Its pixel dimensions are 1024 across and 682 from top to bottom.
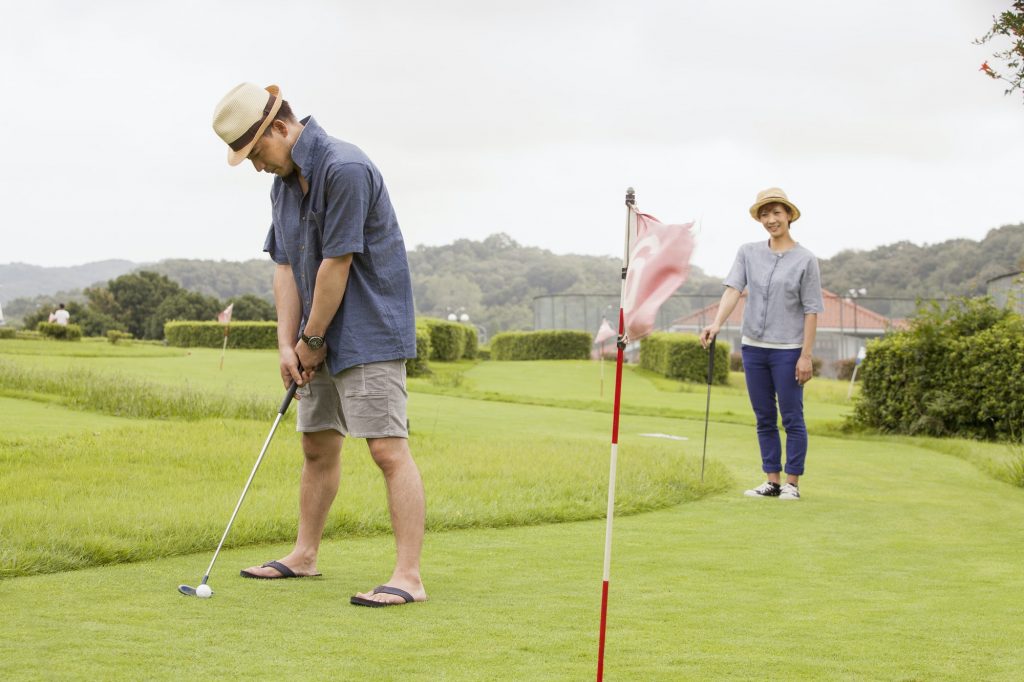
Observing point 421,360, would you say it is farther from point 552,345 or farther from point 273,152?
point 273,152

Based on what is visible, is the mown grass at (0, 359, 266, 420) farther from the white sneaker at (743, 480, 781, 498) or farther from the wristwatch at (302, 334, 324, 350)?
the wristwatch at (302, 334, 324, 350)

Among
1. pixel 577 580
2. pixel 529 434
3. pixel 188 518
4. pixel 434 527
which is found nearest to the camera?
pixel 577 580

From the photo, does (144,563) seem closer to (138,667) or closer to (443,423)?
(138,667)

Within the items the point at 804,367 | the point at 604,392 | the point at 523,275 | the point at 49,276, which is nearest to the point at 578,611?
the point at 804,367

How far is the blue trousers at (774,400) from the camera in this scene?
7941 millimetres

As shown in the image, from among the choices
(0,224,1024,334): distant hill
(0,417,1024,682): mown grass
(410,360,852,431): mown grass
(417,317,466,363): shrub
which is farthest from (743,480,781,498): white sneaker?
(0,224,1024,334): distant hill

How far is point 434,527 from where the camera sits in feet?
20.2

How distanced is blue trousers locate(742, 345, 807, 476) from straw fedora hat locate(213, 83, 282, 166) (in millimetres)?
4471

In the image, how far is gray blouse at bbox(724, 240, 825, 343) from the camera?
7.91 meters

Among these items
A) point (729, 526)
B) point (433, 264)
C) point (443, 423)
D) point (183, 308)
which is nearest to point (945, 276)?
point (183, 308)

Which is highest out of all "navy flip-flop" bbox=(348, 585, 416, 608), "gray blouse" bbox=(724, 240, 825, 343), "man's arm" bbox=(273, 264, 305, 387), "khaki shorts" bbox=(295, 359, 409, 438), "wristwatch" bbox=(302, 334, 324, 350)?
"gray blouse" bbox=(724, 240, 825, 343)

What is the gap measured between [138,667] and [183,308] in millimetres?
70905

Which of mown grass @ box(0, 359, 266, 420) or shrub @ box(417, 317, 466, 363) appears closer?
mown grass @ box(0, 359, 266, 420)

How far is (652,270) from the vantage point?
3855 mm
